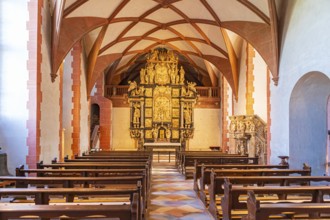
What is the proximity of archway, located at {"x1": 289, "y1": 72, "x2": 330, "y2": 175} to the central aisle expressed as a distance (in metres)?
3.59

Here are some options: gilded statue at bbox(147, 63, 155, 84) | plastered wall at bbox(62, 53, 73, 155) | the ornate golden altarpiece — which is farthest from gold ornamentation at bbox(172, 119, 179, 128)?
plastered wall at bbox(62, 53, 73, 155)

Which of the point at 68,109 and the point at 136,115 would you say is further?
the point at 136,115

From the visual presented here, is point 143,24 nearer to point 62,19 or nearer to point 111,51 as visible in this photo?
point 111,51

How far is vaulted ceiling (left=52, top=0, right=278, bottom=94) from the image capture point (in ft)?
38.7

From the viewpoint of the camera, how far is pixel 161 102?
23.6 metres

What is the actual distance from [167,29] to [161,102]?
21.0ft

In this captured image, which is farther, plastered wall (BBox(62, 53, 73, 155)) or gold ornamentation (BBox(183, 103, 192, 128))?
gold ornamentation (BBox(183, 103, 192, 128))

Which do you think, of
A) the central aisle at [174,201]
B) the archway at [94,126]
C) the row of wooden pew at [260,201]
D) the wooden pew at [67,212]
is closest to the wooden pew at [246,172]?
the row of wooden pew at [260,201]

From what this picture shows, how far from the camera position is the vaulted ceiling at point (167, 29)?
11806 millimetres

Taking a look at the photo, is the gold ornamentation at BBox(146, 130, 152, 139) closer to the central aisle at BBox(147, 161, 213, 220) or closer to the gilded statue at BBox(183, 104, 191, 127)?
the gilded statue at BBox(183, 104, 191, 127)

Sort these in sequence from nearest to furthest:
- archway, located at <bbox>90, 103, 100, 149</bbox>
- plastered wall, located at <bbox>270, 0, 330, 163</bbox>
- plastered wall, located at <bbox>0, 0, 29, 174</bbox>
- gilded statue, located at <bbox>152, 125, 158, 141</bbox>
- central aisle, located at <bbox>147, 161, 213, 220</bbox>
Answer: central aisle, located at <bbox>147, 161, 213, 220</bbox>
plastered wall, located at <bbox>270, 0, 330, 163</bbox>
plastered wall, located at <bbox>0, 0, 29, 174</bbox>
archway, located at <bbox>90, 103, 100, 149</bbox>
gilded statue, located at <bbox>152, 125, 158, 141</bbox>

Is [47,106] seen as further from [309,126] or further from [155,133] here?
[155,133]

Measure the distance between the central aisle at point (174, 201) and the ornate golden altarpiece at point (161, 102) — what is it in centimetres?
1135

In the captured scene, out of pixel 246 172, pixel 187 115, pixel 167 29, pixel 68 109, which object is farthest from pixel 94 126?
pixel 246 172
